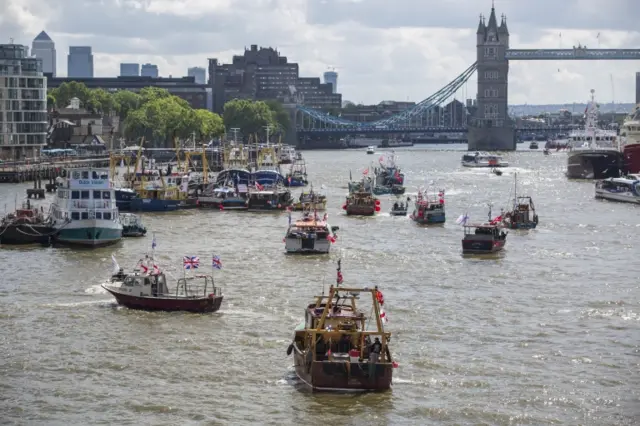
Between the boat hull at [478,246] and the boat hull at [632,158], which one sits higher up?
the boat hull at [632,158]

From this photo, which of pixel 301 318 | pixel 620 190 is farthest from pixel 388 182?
pixel 301 318

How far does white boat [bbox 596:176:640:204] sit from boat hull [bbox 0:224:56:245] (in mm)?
46254

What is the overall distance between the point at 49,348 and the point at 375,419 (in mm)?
11217

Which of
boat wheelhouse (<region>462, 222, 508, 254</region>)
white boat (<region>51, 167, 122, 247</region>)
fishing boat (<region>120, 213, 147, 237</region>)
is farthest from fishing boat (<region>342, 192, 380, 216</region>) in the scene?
boat wheelhouse (<region>462, 222, 508, 254</region>)

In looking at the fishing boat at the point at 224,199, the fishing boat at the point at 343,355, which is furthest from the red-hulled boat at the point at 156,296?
the fishing boat at the point at 224,199

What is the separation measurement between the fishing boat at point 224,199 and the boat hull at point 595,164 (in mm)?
50604

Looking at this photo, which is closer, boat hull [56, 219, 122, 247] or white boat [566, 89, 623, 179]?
boat hull [56, 219, 122, 247]

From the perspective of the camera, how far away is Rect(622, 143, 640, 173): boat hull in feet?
414

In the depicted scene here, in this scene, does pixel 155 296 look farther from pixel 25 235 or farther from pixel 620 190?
pixel 620 190

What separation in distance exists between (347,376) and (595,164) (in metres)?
106

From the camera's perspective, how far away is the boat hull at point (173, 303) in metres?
45.0

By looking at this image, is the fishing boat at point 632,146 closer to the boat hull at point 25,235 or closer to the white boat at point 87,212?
the white boat at point 87,212

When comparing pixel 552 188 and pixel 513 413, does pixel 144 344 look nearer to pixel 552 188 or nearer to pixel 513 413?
pixel 513 413

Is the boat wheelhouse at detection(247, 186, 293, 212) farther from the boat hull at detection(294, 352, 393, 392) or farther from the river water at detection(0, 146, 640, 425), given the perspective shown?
the boat hull at detection(294, 352, 393, 392)
